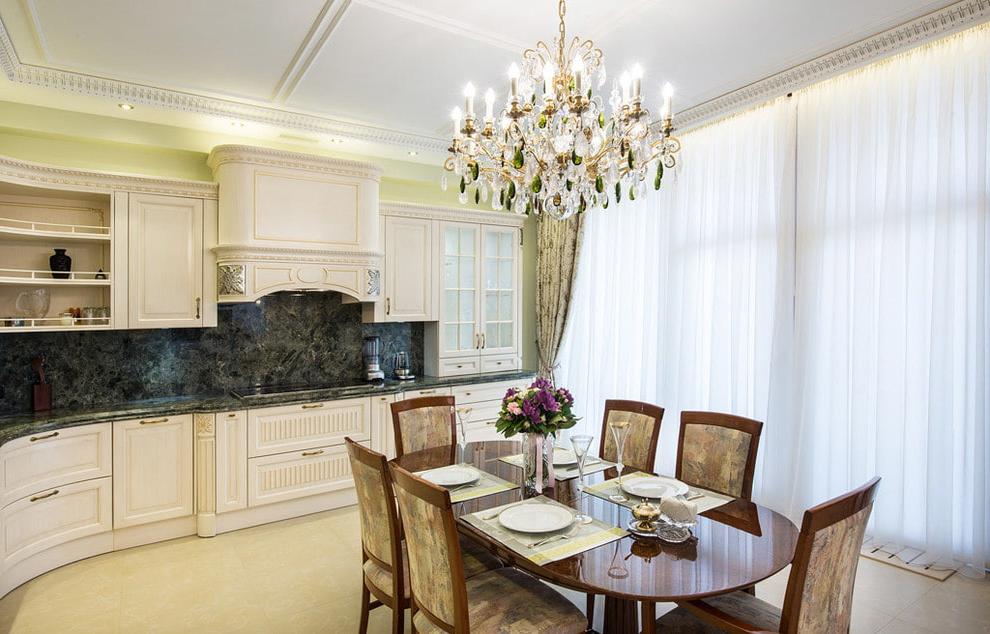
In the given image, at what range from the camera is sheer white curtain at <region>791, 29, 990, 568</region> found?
2.78m

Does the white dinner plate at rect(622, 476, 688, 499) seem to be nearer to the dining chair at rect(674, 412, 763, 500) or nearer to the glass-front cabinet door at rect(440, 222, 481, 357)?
the dining chair at rect(674, 412, 763, 500)

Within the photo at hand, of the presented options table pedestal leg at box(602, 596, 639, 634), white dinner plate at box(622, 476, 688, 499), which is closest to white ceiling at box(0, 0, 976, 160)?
white dinner plate at box(622, 476, 688, 499)

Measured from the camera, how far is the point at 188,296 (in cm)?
366

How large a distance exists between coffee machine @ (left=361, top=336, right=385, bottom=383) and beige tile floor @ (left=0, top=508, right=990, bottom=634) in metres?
1.36

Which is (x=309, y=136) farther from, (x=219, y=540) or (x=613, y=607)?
(x=613, y=607)

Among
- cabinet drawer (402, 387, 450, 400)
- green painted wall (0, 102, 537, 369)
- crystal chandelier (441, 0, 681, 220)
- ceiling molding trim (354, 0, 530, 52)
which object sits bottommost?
cabinet drawer (402, 387, 450, 400)

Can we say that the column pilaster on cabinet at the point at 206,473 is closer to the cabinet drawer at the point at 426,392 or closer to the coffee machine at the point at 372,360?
the coffee machine at the point at 372,360

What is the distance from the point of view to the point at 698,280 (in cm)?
400

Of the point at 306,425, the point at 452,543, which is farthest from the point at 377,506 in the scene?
the point at 306,425

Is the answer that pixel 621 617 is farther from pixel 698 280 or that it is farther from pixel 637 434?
pixel 698 280

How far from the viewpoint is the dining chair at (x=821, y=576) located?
4.63 feet

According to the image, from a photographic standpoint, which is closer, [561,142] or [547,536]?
[547,536]

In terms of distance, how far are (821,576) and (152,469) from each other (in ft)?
11.7

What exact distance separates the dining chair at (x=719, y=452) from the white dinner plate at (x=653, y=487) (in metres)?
0.17
